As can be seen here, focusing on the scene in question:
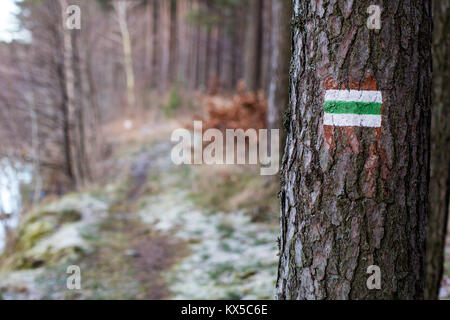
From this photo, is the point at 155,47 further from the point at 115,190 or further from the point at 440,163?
the point at 440,163

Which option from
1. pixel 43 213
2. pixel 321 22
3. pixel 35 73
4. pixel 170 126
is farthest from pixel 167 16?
pixel 321 22

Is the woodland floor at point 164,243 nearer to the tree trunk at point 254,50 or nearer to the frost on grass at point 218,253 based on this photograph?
the frost on grass at point 218,253

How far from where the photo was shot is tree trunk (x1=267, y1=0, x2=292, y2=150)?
6020 millimetres

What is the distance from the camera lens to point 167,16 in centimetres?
2389

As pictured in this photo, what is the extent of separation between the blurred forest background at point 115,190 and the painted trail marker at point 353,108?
1328 millimetres

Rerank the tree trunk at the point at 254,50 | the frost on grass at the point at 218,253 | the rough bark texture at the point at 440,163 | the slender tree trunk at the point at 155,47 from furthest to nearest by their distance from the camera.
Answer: the slender tree trunk at the point at 155,47 → the tree trunk at the point at 254,50 → the frost on grass at the point at 218,253 → the rough bark texture at the point at 440,163

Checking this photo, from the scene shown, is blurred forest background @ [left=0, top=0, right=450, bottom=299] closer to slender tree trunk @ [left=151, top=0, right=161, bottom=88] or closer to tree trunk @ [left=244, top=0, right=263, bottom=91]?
tree trunk @ [left=244, top=0, right=263, bottom=91]

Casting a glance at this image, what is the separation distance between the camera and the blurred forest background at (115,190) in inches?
177

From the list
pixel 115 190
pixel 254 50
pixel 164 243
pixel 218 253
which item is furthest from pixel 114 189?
pixel 254 50

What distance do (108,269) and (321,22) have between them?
3.98 meters

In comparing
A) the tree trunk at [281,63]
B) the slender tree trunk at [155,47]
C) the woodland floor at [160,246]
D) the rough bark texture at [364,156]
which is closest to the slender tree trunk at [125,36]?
the slender tree trunk at [155,47]

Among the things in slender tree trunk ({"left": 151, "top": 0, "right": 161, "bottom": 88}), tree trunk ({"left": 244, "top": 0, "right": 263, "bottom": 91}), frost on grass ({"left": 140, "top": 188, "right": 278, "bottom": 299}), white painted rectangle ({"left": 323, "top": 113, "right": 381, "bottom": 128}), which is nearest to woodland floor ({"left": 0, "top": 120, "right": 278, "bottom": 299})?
frost on grass ({"left": 140, "top": 188, "right": 278, "bottom": 299})
